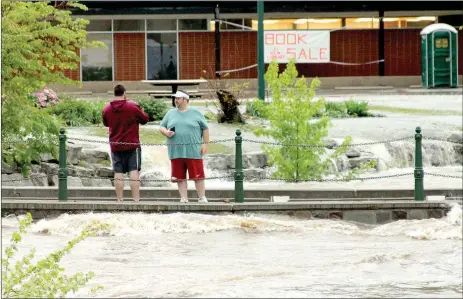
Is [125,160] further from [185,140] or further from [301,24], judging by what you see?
[301,24]

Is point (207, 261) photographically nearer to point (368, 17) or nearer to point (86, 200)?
point (86, 200)

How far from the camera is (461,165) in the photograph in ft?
84.4

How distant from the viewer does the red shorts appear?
1684 centimetres

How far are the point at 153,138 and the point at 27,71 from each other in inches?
250

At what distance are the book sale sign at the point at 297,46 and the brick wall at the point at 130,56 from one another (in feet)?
21.9

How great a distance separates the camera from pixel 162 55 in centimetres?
4625

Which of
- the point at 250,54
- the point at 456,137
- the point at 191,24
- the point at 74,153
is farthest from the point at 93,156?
the point at 250,54

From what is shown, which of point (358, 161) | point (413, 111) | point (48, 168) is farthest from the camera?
point (413, 111)

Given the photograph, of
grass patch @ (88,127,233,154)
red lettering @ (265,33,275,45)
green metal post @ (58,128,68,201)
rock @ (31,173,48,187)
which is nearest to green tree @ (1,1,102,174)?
rock @ (31,173,48,187)

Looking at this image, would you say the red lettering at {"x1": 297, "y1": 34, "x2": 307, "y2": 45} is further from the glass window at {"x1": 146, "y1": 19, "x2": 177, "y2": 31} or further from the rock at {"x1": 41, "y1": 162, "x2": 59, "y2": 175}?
the rock at {"x1": 41, "y1": 162, "x2": 59, "y2": 175}

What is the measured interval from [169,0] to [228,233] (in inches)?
1165

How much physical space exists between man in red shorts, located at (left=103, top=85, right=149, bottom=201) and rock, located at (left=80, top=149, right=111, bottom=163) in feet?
19.6

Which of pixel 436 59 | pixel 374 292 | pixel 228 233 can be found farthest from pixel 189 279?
pixel 436 59

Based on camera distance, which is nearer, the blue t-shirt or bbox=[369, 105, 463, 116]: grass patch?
the blue t-shirt
